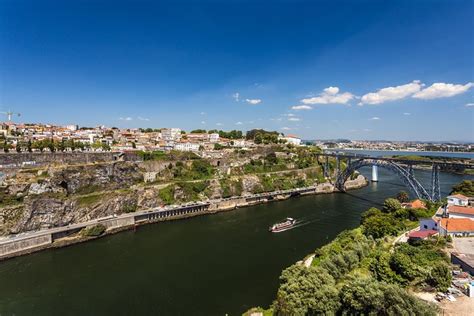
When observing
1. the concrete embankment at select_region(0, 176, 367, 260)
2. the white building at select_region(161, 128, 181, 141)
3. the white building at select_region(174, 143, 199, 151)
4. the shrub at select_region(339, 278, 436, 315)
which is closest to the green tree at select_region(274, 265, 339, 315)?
the shrub at select_region(339, 278, 436, 315)

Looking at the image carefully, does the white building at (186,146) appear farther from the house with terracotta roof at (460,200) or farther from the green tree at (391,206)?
the house with terracotta roof at (460,200)

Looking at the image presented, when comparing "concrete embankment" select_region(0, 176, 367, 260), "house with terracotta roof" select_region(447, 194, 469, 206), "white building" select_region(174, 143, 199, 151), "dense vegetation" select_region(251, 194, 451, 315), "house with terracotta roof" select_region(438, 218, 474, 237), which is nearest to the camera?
"dense vegetation" select_region(251, 194, 451, 315)

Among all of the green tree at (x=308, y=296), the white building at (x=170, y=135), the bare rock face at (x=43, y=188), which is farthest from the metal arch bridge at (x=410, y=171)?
the bare rock face at (x=43, y=188)

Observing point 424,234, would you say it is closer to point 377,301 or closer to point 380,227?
point 380,227

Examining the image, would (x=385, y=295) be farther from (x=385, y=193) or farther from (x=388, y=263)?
(x=385, y=193)

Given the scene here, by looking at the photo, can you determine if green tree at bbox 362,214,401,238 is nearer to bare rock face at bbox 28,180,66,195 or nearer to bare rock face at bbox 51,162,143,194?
bare rock face at bbox 51,162,143,194
